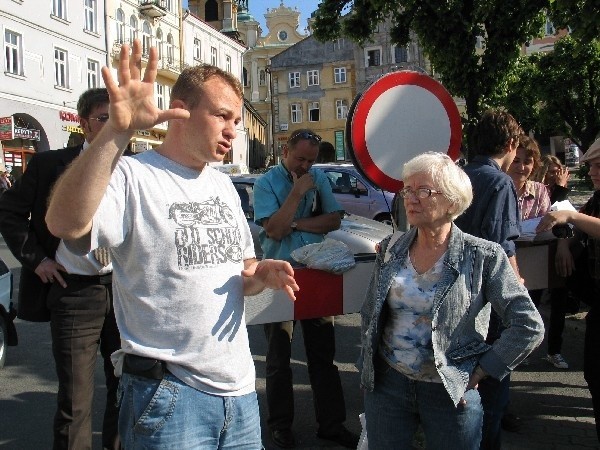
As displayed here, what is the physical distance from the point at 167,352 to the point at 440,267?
1149 millimetres

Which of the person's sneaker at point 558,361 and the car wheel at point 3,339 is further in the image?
the car wheel at point 3,339

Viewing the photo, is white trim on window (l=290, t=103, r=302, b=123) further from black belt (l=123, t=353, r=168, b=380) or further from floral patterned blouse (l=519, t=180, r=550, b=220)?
black belt (l=123, t=353, r=168, b=380)

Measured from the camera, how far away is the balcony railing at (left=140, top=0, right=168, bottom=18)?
39.3 meters

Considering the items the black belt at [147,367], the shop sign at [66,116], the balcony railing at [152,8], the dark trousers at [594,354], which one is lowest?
the dark trousers at [594,354]

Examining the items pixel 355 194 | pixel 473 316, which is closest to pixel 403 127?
pixel 473 316

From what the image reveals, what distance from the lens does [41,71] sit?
29.1 metres

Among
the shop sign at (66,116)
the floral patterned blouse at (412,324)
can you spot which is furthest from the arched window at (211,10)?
the floral patterned blouse at (412,324)

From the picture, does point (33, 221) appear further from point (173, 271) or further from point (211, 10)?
point (211, 10)

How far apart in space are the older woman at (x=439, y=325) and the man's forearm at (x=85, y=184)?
52.0 inches

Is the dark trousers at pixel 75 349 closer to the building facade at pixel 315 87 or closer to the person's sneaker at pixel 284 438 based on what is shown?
the person's sneaker at pixel 284 438

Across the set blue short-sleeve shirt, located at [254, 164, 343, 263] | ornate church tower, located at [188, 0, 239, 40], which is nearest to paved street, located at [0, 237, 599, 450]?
blue short-sleeve shirt, located at [254, 164, 343, 263]

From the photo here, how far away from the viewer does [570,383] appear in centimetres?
567

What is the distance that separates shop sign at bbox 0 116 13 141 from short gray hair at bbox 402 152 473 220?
26007 mm

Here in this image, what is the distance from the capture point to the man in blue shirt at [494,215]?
3410mm
